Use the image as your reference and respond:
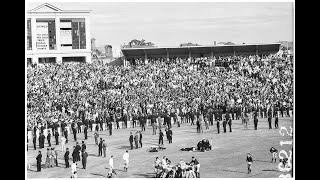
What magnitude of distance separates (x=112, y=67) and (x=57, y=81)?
7005 mm

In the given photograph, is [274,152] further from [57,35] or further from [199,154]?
[57,35]

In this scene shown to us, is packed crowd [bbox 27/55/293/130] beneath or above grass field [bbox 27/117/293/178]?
above

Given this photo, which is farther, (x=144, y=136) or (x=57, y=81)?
(x=57, y=81)

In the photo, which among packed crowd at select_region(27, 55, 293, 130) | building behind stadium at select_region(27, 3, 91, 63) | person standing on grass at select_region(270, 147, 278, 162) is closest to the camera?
person standing on grass at select_region(270, 147, 278, 162)

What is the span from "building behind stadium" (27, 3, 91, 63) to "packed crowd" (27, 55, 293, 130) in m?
3.25

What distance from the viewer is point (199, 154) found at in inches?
1192

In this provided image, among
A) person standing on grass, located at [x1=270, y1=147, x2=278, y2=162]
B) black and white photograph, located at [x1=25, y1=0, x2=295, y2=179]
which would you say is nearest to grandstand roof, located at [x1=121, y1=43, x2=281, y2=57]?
black and white photograph, located at [x1=25, y1=0, x2=295, y2=179]

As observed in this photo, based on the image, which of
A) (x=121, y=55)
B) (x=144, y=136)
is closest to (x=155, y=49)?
(x=121, y=55)

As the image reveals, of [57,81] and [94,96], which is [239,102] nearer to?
[94,96]

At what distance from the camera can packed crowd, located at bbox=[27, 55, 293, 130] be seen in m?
40.7

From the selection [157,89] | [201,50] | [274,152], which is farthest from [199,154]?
[201,50]

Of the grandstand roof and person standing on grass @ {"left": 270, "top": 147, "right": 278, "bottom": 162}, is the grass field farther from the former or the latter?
the grandstand roof

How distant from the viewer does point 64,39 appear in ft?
182
